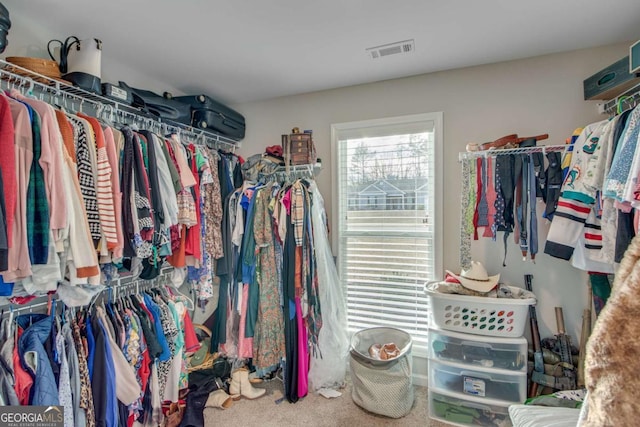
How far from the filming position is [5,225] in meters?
1.07

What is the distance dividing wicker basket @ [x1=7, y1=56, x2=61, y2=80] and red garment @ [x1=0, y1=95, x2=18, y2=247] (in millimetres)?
374

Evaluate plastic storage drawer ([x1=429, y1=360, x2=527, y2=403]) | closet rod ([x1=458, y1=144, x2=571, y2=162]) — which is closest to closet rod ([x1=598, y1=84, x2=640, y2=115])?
closet rod ([x1=458, y1=144, x2=571, y2=162])

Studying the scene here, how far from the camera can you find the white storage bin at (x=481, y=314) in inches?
67.2

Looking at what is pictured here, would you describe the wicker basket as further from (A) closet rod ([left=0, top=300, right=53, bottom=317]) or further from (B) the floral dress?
(B) the floral dress

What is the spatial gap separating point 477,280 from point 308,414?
4.75 feet

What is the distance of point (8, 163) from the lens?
43.2 inches

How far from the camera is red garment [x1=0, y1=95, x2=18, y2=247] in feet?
3.55

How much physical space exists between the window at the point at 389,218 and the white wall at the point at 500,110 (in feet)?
0.30

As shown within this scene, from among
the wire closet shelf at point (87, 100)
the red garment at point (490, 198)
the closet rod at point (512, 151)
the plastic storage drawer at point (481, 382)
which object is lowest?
the plastic storage drawer at point (481, 382)

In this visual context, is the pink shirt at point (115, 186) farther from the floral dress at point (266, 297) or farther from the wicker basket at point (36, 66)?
the floral dress at point (266, 297)

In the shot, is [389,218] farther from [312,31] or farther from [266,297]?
[312,31]

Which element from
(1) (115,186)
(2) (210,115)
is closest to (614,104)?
(2) (210,115)

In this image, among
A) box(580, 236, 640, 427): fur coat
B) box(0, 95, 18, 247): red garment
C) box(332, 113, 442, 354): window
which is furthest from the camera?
box(332, 113, 442, 354): window

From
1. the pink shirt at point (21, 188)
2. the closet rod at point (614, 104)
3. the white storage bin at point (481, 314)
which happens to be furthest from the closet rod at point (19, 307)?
the closet rod at point (614, 104)
